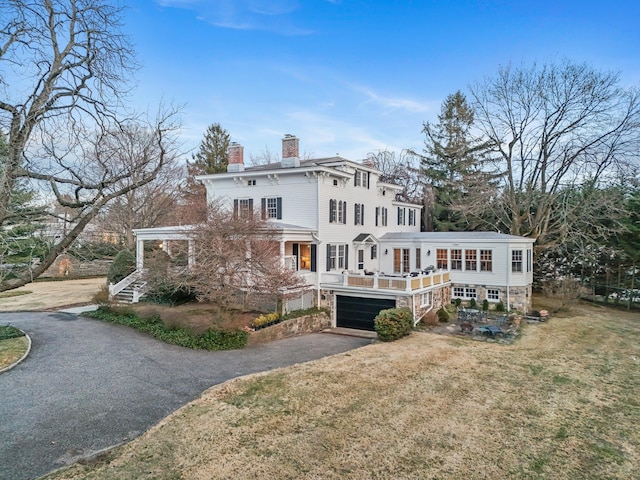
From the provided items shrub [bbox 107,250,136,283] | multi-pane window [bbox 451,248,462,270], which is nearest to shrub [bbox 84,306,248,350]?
shrub [bbox 107,250,136,283]

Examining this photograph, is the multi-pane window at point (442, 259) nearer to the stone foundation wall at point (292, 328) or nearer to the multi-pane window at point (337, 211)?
the multi-pane window at point (337, 211)

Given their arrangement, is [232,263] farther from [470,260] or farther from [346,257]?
[470,260]

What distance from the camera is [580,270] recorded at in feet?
90.1

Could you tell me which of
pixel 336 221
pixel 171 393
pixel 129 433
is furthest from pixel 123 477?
Answer: pixel 336 221

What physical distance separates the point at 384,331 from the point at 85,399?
10352mm

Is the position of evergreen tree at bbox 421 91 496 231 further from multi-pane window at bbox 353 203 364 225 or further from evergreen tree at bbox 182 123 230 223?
evergreen tree at bbox 182 123 230 223

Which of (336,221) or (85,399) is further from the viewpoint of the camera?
(336,221)

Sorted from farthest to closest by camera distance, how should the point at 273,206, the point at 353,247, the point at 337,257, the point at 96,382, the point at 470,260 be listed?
1. the point at 353,247
2. the point at 470,260
3. the point at 337,257
4. the point at 273,206
5. the point at 96,382

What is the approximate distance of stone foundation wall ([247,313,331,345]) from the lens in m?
15.8

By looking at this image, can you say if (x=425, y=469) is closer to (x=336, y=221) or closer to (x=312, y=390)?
(x=312, y=390)

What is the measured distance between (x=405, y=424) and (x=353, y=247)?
1515 centimetres

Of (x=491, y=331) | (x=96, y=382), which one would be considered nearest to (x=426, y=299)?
(x=491, y=331)

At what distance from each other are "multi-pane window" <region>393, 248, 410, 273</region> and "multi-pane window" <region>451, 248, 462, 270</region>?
2.88 metres

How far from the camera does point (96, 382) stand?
10.6 meters
